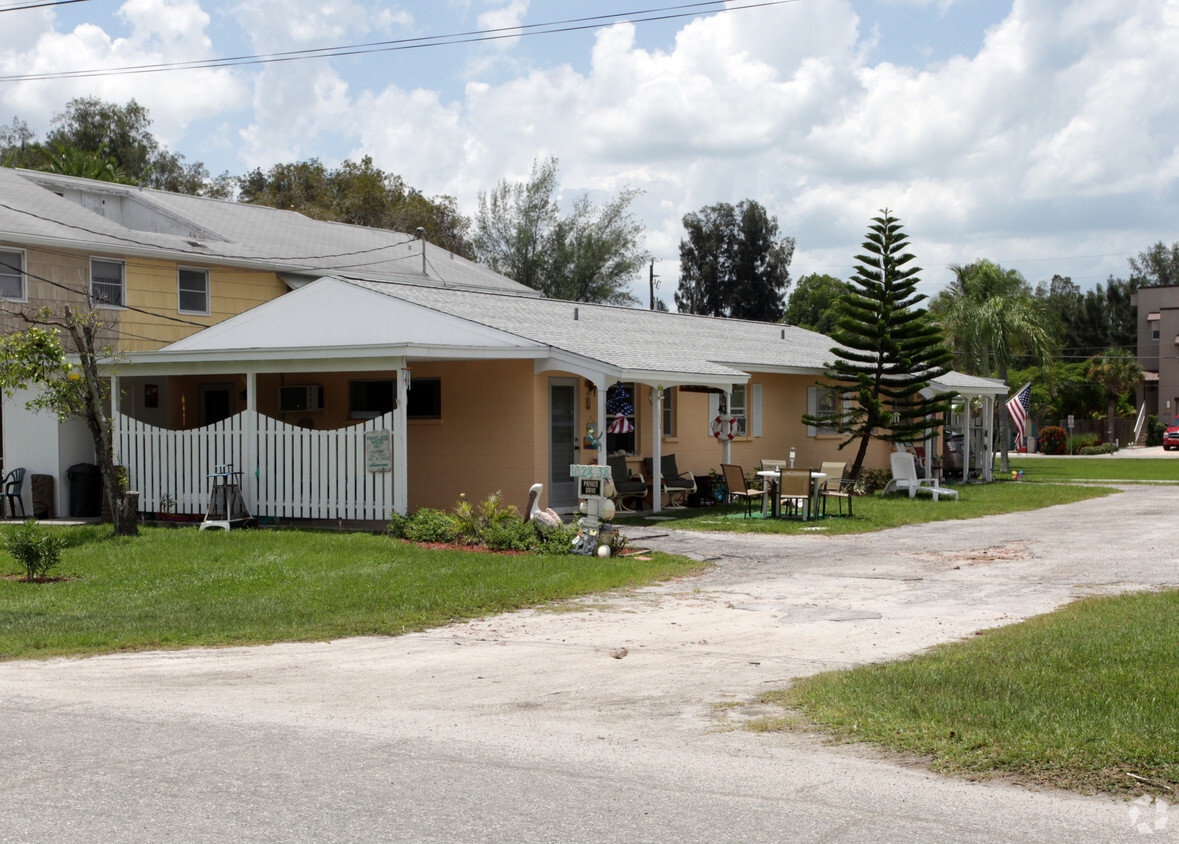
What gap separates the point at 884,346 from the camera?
2573 centimetres

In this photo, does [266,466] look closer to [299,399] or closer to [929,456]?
[299,399]

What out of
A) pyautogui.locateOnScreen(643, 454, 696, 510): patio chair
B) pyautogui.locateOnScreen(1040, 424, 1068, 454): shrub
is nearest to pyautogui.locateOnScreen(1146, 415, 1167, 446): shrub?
pyautogui.locateOnScreen(1040, 424, 1068, 454): shrub

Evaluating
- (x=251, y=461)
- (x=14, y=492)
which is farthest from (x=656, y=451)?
(x=14, y=492)

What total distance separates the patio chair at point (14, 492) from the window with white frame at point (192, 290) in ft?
22.2

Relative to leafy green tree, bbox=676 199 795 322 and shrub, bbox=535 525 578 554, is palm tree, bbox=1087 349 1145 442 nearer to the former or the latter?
leafy green tree, bbox=676 199 795 322

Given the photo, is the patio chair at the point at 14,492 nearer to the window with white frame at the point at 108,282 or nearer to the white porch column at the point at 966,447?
the window with white frame at the point at 108,282

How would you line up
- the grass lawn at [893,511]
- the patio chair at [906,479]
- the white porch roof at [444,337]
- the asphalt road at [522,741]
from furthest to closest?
the patio chair at [906,479] → the grass lawn at [893,511] → the white porch roof at [444,337] → the asphalt road at [522,741]

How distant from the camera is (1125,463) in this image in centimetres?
4538

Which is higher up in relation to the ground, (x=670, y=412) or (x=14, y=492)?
(x=670, y=412)

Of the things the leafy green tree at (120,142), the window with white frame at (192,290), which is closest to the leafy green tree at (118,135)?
the leafy green tree at (120,142)

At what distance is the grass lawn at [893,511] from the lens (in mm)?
18453

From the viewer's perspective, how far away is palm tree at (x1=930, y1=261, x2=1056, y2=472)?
121 feet

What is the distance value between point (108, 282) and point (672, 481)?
43.1 ft

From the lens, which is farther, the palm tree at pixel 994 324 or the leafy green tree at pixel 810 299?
the leafy green tree at pixel 810 299
